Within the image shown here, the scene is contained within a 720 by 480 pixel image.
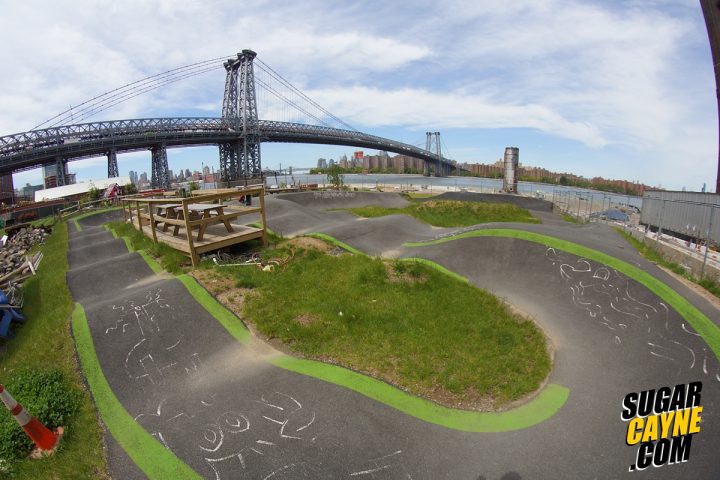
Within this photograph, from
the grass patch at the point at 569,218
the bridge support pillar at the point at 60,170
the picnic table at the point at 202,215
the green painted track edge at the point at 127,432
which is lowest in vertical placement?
the green painted track edge at the point at 127,432

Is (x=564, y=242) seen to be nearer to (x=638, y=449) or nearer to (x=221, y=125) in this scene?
(x=638, y=449)

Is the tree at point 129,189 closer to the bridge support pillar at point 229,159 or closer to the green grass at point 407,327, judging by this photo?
the bridge support pillar at point 229,159

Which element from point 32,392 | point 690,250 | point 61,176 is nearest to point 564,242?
point 690,250

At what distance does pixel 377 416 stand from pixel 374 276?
18.6ft

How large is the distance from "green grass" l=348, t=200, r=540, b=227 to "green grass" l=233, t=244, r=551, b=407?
1589 cm

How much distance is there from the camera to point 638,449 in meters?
5.33

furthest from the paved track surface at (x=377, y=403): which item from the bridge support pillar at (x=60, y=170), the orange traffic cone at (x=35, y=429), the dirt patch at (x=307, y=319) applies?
the bridge support pillar at (x=60, y=170)

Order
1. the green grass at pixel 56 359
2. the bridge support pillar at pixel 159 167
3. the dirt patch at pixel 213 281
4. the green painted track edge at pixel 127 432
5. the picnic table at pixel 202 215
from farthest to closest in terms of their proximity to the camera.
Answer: the bridge support pillar at pixel 159 167, the picnic table at pixel 202 215, the dirt patch at pixel 213 281, the green grass at pixel 56 359, the green painted track edge at pixel 127 432

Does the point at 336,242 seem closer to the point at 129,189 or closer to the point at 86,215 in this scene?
the point at 86,215

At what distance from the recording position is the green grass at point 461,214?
Answer: 2738cm

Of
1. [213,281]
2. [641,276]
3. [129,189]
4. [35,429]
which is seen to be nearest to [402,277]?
[213,281]

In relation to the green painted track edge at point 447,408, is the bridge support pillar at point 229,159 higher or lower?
higher

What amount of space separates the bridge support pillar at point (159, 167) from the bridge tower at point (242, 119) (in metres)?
11.6

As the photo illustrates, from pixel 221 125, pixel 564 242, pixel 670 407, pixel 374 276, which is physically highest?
pixel 221 125
